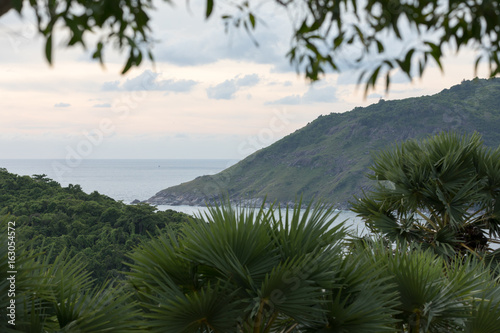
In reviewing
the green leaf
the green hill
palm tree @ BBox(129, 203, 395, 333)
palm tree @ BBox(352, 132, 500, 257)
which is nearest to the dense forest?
palm tree @ BBox(129, 203, 395, 333)

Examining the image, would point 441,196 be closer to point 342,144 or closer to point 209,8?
point 209,8

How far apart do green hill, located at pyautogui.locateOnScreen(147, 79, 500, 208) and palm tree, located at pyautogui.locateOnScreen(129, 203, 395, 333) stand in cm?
1289

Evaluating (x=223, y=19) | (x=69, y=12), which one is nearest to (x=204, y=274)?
(x=223, y=19)

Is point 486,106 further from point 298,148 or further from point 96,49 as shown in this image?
point 96,49

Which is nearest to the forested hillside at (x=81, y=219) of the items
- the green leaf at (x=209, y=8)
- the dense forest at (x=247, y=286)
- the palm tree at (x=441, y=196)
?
the palm tree at (x=441, y=196)

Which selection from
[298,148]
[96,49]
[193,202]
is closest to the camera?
[96,49]

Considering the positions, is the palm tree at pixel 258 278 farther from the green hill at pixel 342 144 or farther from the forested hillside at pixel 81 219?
the green hill at pixel 342 144

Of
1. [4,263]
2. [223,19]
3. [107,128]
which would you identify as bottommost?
[4,263]

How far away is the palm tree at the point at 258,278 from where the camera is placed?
3.44 meters

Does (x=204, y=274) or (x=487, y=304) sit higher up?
(x=204, y=274)

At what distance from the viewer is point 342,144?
22.6m

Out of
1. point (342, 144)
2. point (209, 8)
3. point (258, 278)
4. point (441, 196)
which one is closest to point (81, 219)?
point (342, 144)

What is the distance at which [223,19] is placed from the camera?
7.18 ft

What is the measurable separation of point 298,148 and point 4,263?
754 inches
